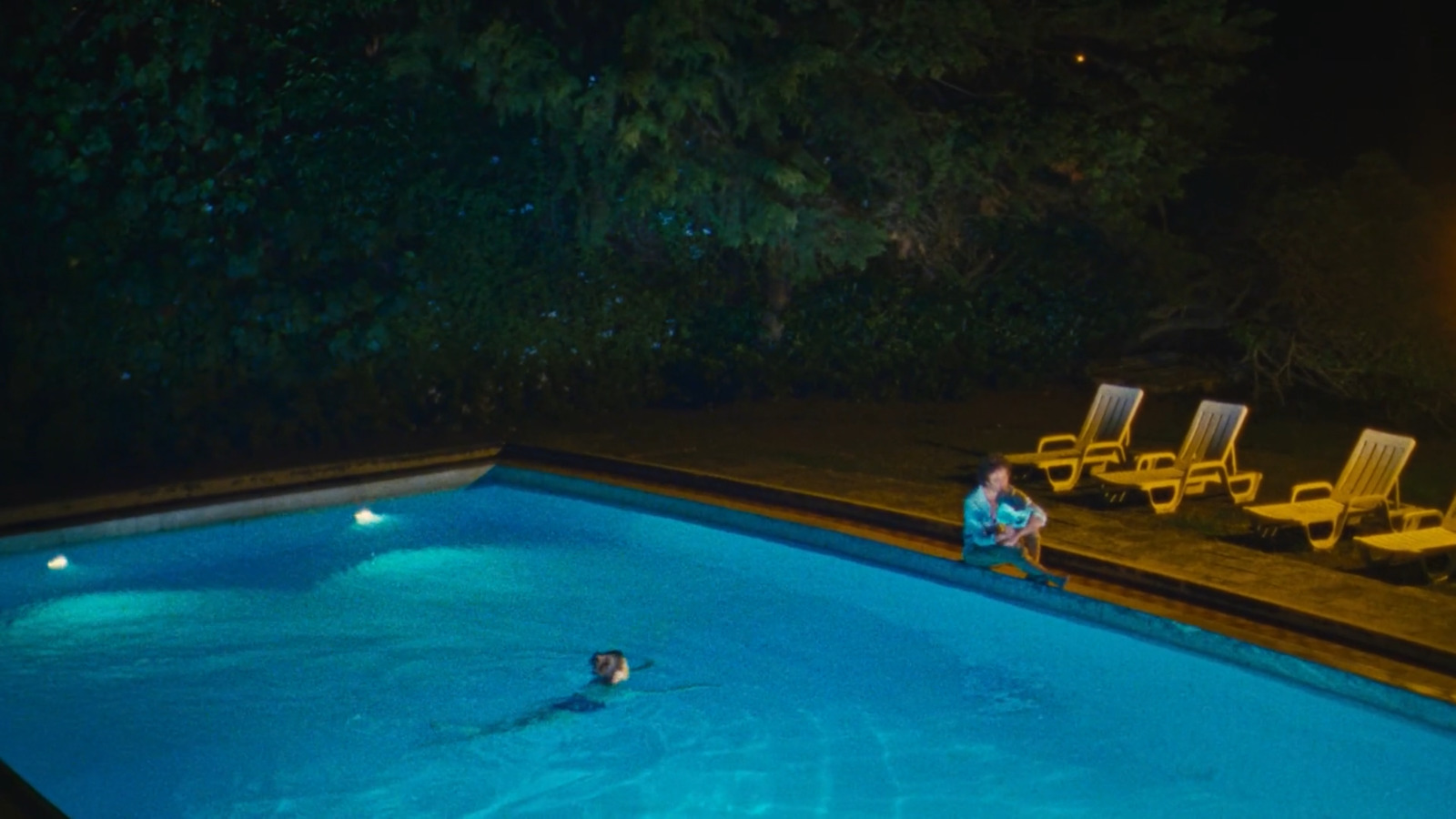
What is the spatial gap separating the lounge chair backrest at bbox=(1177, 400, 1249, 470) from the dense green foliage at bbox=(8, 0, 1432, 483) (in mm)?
4222

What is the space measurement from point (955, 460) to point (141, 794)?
7488 millimetres

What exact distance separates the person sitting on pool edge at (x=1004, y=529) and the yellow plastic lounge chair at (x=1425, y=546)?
1904 mm

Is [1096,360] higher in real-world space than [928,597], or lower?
higher

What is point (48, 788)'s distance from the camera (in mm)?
6840

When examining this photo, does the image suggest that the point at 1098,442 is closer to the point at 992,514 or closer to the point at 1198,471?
the point at 1198,471

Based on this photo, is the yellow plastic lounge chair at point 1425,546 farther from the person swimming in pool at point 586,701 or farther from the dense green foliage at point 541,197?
the dense green foliage at point 541,197

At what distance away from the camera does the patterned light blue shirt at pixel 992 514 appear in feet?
27.3

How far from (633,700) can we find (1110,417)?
544cm

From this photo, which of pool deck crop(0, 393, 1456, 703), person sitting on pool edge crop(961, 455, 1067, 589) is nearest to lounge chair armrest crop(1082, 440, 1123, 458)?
pool deck crop(0, 393, 1456, 703)

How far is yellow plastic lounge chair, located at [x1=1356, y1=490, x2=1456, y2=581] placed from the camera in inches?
322

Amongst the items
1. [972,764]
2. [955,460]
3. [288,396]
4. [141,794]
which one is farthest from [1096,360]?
[141,794]

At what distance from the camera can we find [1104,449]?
38.6 ft

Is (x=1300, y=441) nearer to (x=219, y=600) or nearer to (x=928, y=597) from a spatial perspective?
(x=928, y=597)

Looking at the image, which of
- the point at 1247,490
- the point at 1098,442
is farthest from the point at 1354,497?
the point at 1098,442
